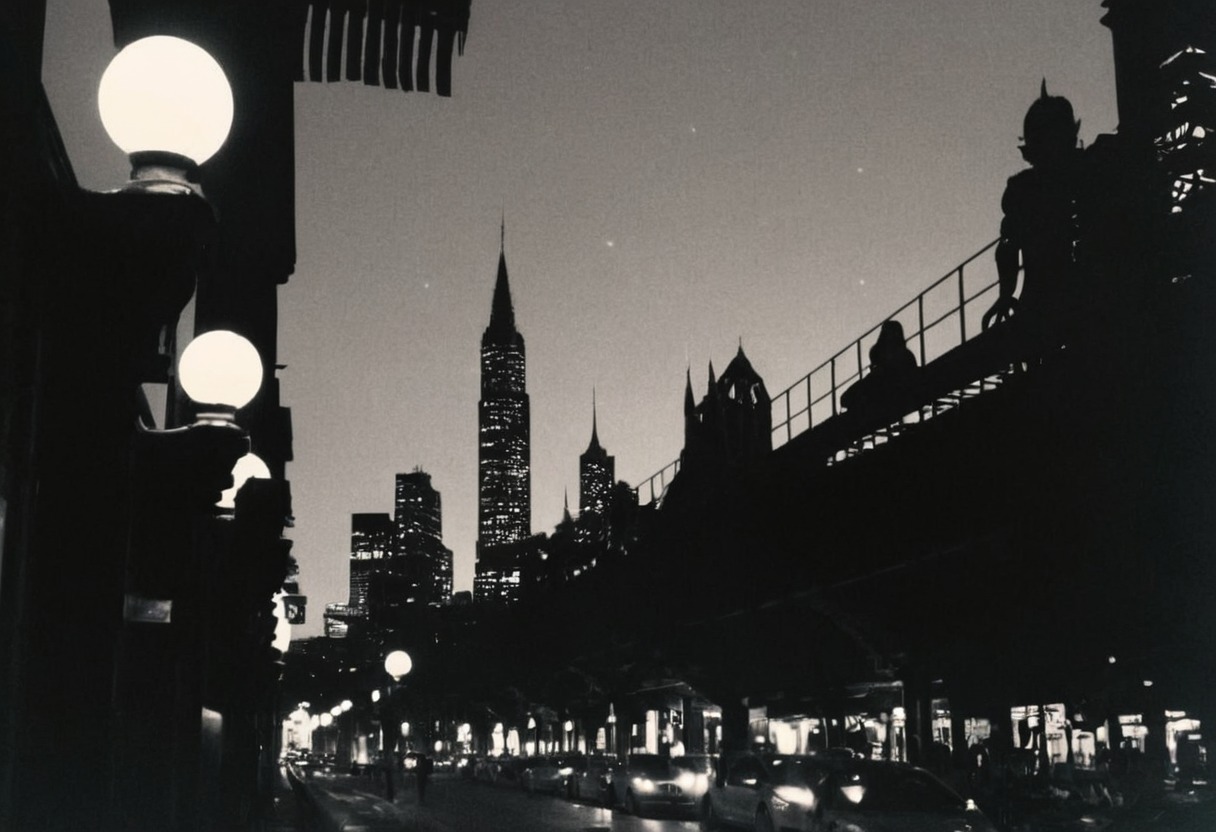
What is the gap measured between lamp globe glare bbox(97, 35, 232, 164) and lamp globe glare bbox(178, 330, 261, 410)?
91.5 inches

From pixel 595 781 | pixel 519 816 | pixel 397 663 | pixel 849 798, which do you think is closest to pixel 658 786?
pixel 519 816

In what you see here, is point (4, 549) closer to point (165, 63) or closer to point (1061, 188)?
point (165, 63)

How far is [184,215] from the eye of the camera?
3.98 m

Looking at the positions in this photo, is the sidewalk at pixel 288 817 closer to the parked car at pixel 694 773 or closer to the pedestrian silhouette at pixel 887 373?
the parked car at pixel 694 773

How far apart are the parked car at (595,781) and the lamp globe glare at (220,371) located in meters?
30.7

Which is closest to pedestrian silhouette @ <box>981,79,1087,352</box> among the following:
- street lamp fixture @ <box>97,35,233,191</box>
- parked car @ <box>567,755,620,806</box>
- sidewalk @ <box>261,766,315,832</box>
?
parked car @ <box>567,755,620,806</box>

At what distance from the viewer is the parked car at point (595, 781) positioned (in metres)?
36.9

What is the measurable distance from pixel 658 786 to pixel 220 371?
26915 mm

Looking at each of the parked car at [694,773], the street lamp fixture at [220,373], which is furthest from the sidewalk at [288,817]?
the parked car at [694,773]

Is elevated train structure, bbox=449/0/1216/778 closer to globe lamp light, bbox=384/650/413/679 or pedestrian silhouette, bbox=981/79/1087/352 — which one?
pedestrian silhouette, bbox=981/79/1087/352

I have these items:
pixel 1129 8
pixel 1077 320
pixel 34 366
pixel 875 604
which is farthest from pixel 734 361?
pixel 34 366

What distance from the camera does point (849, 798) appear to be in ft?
53.1

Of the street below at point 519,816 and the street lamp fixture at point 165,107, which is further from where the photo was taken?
the street below at point 519,816

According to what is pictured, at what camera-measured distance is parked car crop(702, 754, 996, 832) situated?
14750 millimetres
